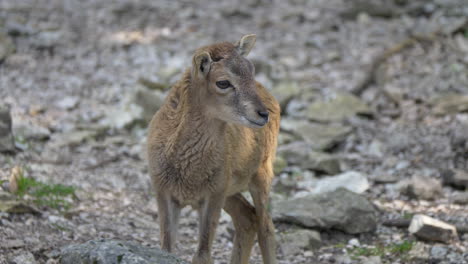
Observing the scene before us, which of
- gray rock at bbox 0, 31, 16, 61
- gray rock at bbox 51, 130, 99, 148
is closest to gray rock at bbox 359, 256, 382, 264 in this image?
gray rock at bbox 51, 130, 99, 148

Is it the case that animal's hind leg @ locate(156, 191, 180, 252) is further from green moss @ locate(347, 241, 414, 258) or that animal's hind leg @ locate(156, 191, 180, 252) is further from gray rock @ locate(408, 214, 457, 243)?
gray rock @ locate(408, 214, 457, 243)

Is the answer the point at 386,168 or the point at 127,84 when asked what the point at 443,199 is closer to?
the point at 386,168

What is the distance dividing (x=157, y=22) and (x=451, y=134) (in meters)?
8.98

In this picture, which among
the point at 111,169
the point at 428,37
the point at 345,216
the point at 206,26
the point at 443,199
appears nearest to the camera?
the point at 345,216

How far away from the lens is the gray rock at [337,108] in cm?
1295

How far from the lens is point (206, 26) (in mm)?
17562

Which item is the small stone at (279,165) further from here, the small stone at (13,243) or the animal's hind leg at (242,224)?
the small stone at (13,243)

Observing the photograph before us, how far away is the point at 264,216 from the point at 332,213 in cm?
151

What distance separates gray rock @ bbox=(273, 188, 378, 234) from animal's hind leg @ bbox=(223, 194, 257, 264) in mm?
1148

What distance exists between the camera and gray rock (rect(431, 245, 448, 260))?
805 centimetres

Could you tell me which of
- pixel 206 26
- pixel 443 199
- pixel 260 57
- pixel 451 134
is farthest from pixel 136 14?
pixel 443 199

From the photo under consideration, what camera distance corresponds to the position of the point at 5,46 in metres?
14.6

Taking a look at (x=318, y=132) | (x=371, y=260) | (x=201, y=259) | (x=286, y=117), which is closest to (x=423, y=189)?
(x=371, y=260)

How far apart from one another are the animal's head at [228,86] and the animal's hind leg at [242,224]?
181cm
